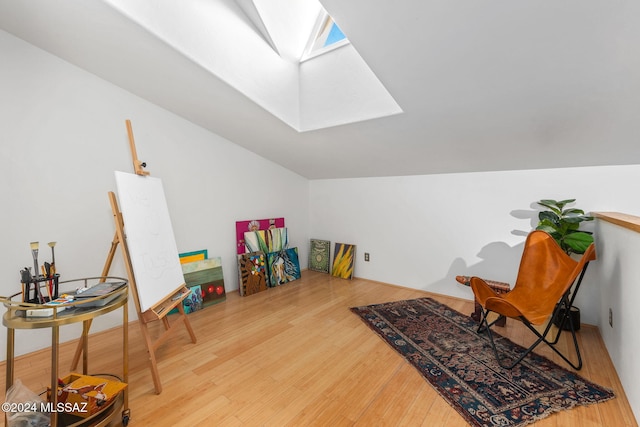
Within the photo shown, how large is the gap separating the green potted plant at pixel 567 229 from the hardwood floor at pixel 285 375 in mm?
722

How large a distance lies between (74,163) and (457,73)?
2875 millimetres

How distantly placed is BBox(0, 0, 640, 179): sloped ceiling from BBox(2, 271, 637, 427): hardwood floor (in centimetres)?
164

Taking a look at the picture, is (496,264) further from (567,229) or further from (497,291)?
(567,229)

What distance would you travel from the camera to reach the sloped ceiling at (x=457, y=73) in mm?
1329

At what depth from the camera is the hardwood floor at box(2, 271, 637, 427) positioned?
1.48 m

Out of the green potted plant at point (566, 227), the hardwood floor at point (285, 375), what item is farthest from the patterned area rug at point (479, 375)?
the green potted plant at point (566, 227)

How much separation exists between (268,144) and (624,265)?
3.15m

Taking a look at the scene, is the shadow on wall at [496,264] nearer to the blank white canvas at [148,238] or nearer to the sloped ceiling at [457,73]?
the sloped ceiling at [457,73]

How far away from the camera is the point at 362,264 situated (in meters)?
3.91

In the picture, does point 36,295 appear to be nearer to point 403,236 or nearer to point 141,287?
point 141,287

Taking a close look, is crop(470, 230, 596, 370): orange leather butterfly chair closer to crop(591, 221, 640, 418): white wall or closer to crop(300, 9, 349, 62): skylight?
crop(591, 221, 640, 418): white wall

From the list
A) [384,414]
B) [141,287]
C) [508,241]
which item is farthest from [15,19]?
[508,241]

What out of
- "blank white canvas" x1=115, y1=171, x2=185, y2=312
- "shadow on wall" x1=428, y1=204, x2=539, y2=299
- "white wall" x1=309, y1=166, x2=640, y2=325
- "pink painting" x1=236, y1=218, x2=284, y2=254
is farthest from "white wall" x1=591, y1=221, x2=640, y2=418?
"pink painting" x1=236, y1=218, x2=284, y2=254

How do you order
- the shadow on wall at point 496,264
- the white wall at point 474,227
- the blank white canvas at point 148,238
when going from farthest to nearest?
the shadow on wall at point 496,264, the white wall at point 474,227, the blank white canvas at point 148,238
